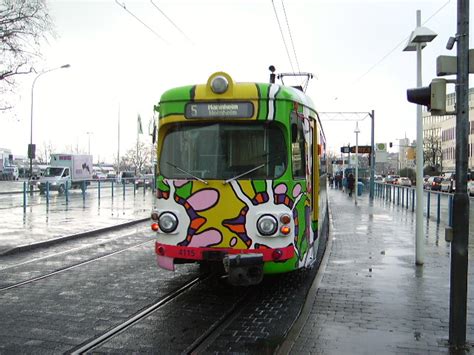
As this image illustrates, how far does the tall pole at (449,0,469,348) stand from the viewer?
16.0ft

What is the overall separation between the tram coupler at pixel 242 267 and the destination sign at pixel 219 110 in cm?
182

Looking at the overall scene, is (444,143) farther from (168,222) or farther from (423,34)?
(168,222)

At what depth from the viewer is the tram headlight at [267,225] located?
6.15m

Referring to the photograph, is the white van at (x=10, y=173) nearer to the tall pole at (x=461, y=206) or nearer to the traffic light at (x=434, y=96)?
the traffic light at (x=434, y=96)

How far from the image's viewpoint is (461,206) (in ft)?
16.0

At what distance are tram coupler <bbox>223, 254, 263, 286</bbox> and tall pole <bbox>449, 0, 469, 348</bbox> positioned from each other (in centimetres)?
223

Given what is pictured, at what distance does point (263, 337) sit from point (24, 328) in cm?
267

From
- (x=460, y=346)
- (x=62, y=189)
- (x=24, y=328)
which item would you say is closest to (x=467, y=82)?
(x=460, y=346)

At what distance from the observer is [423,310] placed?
6180 millimetres

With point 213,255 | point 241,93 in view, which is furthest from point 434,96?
point 213,255

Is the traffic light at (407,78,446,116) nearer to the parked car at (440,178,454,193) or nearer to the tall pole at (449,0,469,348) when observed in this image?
the tall pole at (449,0,469,348)

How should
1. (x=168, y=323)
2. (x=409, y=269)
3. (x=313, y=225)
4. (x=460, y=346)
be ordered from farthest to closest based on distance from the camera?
(x=409, y=269)
(x=313, y=225)
(x=168, y=323)
(x=460, y=346)

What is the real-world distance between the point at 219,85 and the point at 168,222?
1.94 m

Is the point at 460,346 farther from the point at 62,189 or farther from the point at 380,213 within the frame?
the point at 62,189
